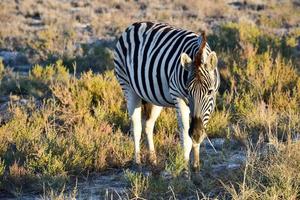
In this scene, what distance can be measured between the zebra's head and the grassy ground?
0.55 metres

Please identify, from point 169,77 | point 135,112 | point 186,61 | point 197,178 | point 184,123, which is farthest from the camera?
point 135,112

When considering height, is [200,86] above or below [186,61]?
below

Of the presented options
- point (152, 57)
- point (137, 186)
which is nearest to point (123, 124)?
point (152, 57)

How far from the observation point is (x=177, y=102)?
598 cm

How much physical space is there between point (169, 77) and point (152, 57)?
591mm

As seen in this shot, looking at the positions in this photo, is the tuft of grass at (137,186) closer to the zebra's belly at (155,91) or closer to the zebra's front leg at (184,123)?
the zebra's front leg at (184,123)

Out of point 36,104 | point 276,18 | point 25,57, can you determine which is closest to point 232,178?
point 36,104

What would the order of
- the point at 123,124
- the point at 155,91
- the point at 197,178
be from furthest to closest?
the point at 123,124 < the point at 155,91 < the point at 197,178

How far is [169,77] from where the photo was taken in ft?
20.3

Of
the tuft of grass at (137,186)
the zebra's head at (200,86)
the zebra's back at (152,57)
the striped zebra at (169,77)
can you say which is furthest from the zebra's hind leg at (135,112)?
the zebra's head at (200,86)

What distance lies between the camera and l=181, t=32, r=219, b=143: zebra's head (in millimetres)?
5414

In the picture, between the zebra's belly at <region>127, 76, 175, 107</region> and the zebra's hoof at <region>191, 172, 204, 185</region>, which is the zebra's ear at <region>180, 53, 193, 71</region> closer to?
the zebra's belly at <region>127, 76, 175, 107</region>

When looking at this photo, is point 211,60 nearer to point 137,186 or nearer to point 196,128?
point 196,128

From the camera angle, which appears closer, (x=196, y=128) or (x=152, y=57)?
(x=196, y=128)
